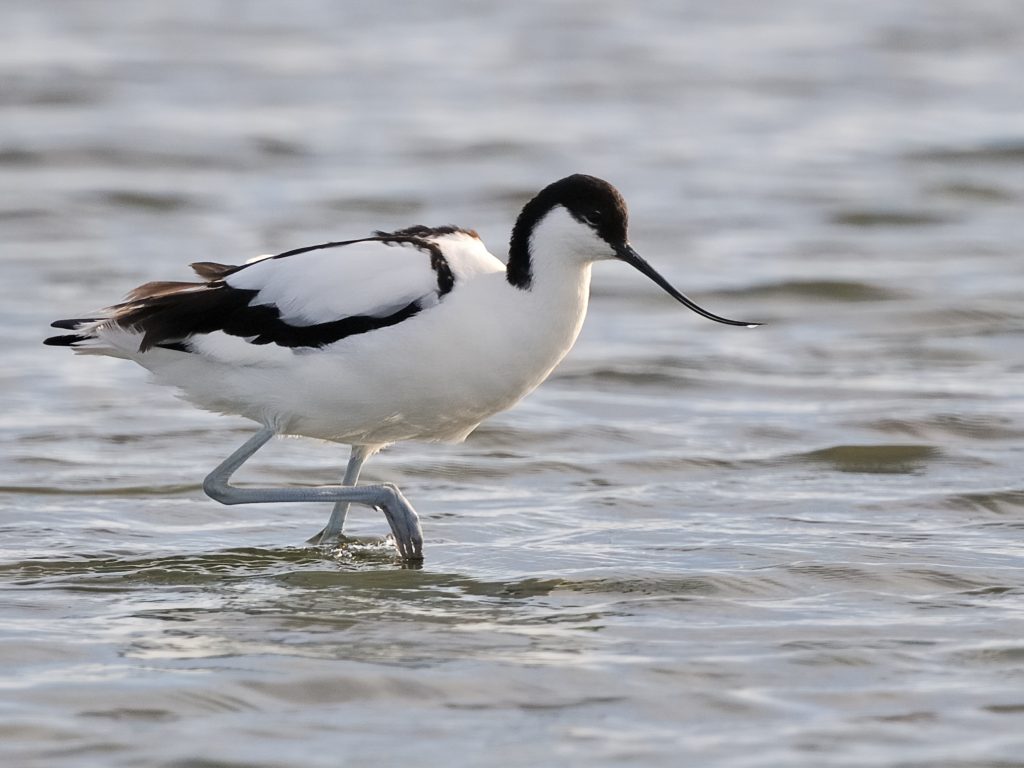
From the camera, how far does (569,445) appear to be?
10.1m

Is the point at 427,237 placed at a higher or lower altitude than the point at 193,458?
higher

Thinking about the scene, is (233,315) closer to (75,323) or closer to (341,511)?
(75,323)

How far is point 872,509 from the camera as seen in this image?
875cm

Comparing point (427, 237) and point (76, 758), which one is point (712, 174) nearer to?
point (427, 237)

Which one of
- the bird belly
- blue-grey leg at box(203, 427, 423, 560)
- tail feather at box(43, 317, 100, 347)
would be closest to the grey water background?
blue-grey leg at box(203, 427, 423, 560)

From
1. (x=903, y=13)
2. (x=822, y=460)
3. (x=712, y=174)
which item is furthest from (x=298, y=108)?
(x=822, y=460)

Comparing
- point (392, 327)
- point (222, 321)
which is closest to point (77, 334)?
point (222, 321)

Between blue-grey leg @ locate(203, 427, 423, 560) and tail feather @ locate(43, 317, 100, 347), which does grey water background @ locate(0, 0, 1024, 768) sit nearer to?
blue-grey leg @ locate(203, 427, 423, 560)

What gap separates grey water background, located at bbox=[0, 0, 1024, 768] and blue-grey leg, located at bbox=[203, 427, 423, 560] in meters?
0.16

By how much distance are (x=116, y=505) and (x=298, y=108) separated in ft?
37.7

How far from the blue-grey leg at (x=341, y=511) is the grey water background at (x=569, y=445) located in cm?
18

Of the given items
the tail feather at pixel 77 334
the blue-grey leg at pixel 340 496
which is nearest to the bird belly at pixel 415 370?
the blue-grey leg at pixel 340 496

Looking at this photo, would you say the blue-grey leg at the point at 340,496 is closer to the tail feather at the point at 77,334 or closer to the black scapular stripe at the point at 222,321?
the black scapular stripe at the point at 222,321

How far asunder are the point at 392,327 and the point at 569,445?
294 centimetres
